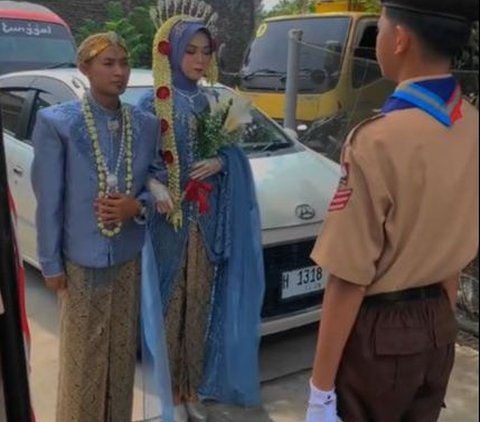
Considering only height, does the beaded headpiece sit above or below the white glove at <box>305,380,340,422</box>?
above

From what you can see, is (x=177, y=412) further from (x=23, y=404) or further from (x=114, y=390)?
(x=23, y=404)

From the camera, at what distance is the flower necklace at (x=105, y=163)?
2.47m

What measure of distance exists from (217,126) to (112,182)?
56 centimetres

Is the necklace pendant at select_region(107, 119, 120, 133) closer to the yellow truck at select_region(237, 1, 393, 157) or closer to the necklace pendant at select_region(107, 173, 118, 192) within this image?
the necklace pendant at select_region(107, 173, 118, 192)

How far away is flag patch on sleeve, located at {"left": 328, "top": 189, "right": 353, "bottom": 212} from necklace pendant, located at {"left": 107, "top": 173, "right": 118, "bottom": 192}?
1.20 m

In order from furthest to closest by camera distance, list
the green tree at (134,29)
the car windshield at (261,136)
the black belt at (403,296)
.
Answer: the green tree at (134,29) → the car windshield at (261,136) → the black belt at (403,296)

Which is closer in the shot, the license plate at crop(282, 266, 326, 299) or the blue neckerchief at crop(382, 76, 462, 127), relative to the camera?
the blue neckerchief at crop(382, 76, 462, 127)

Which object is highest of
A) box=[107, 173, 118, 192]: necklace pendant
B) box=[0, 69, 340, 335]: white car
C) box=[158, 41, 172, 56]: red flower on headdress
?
box=[158, 41, 172, 56]: red flower on headdress

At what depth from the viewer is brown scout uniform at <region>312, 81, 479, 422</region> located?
54.6 inches

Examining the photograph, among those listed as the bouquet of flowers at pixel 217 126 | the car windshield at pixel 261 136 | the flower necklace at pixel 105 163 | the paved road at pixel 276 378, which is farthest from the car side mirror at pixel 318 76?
the flower necklace at pixel 105 163

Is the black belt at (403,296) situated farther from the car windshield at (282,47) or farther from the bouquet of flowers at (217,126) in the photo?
the car windshield at (282,47)

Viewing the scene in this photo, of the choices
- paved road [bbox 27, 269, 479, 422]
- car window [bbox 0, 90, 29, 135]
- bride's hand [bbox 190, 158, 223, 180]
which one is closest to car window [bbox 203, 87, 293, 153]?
paved road [bbox 27, 269, 479, 422]

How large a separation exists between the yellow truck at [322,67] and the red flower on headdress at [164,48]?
286 centimetres

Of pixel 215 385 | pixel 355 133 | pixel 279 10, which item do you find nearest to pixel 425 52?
pixel 355 133
